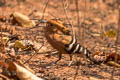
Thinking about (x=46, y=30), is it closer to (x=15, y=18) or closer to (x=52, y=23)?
(x=52, y=23)

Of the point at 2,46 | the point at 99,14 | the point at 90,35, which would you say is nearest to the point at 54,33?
the point at 2,46

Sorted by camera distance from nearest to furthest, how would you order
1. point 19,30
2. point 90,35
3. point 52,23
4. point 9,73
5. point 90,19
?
1. point 9,73
2. point 52,23
3. point 19,30
4. point 90,35
5. point 90,19

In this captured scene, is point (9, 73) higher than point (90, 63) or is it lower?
higher

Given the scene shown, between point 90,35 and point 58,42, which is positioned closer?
point 58,42

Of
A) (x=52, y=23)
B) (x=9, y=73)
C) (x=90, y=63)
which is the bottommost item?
(x=90, y=63)

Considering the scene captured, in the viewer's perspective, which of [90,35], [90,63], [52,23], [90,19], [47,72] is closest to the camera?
[47,72]

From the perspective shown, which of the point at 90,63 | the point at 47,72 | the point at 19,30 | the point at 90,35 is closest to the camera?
the point at 47,72


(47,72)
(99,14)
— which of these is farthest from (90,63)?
(99,14)

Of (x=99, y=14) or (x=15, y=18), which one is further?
(x=99, y=14)

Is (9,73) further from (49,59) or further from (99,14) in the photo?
(99,14)
